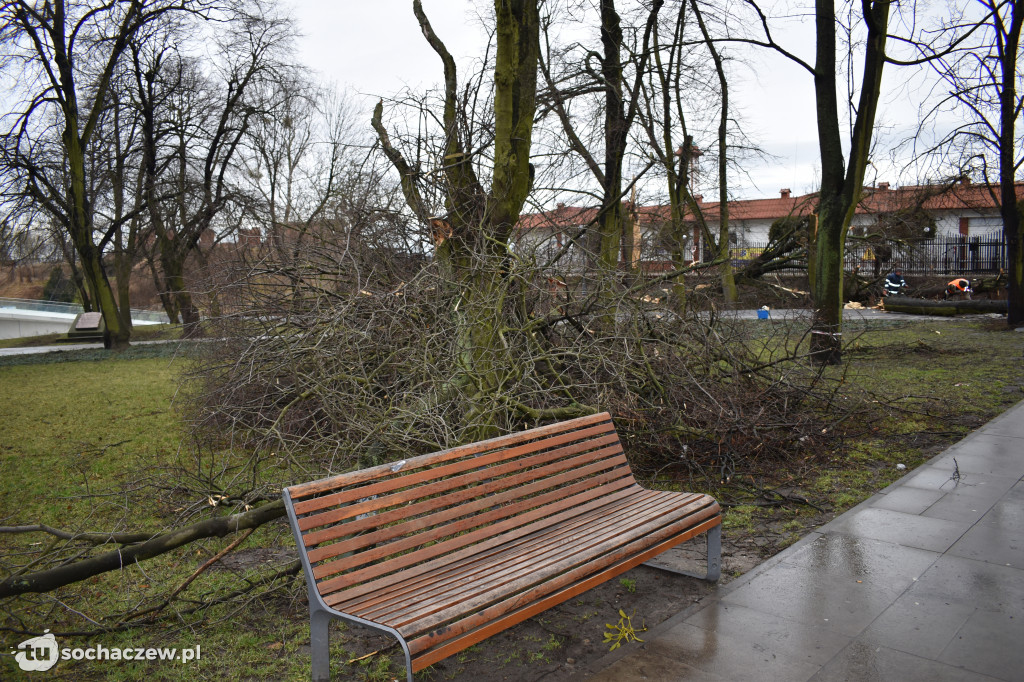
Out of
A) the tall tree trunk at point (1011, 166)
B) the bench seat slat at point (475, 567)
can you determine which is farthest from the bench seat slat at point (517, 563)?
the tall tree trunk at point (1011, 166)

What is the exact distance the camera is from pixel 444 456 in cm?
347

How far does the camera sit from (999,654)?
3.14m

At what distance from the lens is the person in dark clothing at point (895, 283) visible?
28.5 metres

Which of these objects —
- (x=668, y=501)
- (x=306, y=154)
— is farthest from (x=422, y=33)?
(x=306, y=154)

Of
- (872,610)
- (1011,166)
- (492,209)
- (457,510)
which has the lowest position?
(872,610)

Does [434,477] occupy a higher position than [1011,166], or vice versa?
[1011,166]

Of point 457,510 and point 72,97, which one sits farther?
point 72,97

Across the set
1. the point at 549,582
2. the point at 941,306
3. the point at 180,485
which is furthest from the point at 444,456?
the point at 941,306

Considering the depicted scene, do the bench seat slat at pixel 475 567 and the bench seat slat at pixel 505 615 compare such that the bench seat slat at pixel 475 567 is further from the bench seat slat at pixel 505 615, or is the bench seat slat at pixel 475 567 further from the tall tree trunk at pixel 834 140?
the tall tree trunk at pixel 834 140

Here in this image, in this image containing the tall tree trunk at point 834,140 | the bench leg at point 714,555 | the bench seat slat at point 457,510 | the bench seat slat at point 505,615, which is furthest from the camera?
the tall tree trunk at point 834,140

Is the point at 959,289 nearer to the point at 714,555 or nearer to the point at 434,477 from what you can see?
the point at 714,555

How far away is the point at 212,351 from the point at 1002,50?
18.1 metres

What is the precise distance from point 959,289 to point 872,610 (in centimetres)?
2621

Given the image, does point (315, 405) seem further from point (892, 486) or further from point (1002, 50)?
point (1002, 50)
